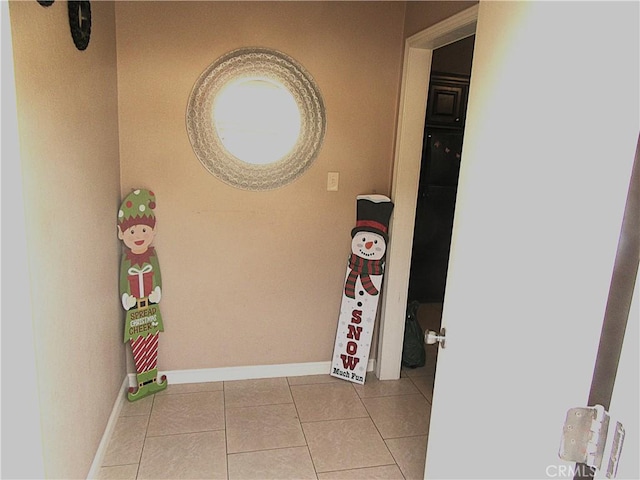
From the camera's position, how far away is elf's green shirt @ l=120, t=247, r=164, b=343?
7.98 feet

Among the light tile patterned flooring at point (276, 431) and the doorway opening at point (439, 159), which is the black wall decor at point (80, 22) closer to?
the light tile patterned flooring at point (276, 431)

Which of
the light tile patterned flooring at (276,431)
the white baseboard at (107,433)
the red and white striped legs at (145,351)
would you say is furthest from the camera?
the red and white striped legs at (145,351)

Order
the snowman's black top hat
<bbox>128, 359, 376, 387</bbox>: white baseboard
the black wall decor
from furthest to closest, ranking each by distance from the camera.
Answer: <bbox>128, 359, 376, 387</bbox>: white baseboard
the snowman's black top hat
the black wall decor

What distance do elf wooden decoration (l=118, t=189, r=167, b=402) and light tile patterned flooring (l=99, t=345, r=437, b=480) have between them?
0.17 m

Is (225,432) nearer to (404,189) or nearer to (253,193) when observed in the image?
(253,193)

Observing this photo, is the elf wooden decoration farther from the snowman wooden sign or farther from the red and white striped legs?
the snowman wooden sign

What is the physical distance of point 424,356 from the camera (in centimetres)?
310

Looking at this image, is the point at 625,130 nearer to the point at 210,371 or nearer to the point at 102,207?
the point at 102,207

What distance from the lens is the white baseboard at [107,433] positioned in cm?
195

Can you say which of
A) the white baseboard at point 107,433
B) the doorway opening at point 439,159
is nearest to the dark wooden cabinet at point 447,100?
the doorway opening at point 439,159

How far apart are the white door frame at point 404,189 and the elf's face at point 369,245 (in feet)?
0.31

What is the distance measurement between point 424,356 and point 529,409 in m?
2.22

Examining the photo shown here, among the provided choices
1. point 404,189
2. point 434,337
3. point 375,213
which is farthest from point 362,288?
point 434,337

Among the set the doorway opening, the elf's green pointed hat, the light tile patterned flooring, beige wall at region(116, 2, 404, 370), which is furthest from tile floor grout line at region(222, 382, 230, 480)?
the doorway opening
